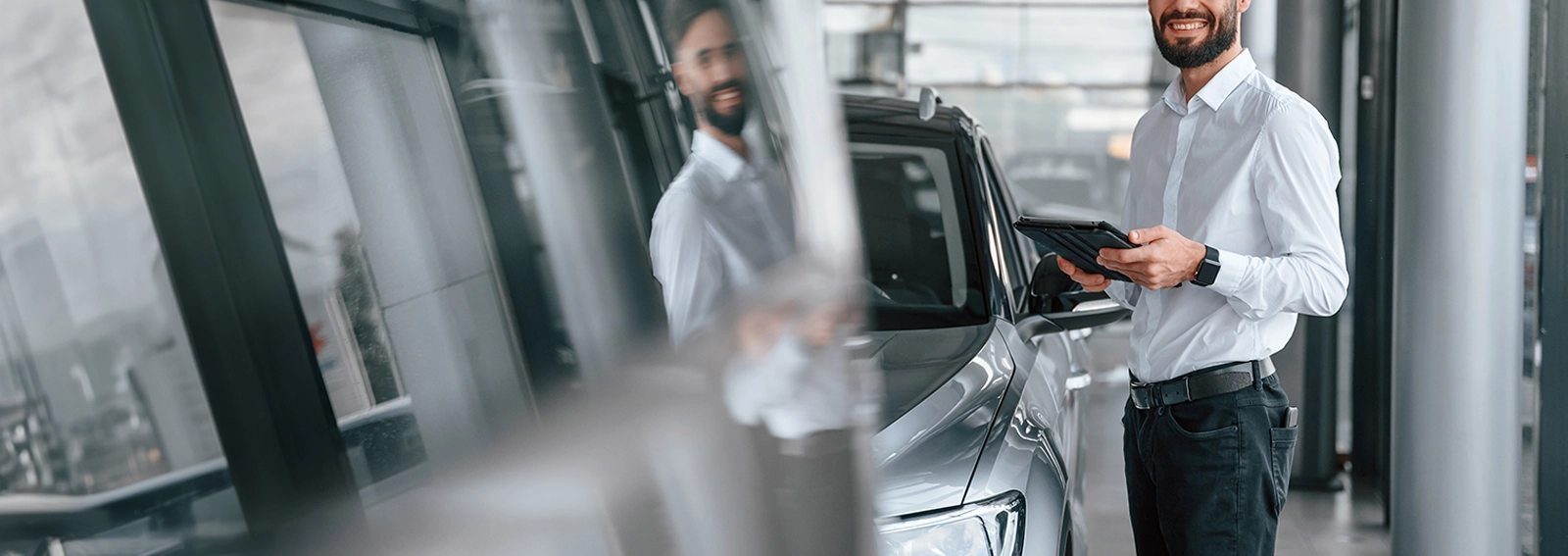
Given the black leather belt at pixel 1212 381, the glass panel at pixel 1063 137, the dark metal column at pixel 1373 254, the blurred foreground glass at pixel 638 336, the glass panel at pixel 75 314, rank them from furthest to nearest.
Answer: the glass panel at pixel 1063 137 < the dark metal column at pixel 1373 254 < the black leather belt at pixel 1212 381 < the blurred foreground glass at pixel 638 336 < the glass panel at pixel 75 314

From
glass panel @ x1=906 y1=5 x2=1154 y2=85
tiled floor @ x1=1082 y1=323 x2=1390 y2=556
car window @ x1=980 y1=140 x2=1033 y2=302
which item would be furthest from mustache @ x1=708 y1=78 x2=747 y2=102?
glass panel @ x1=906 y1=5 x2=1154 y2=85

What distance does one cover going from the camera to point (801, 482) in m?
0.84

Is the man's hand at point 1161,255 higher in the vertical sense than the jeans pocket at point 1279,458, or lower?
higher

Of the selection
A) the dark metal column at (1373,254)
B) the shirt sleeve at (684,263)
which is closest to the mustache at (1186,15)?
the shirt sleeve at (684,263)

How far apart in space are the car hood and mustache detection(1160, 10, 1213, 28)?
70 cm

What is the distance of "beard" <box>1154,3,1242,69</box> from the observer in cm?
194

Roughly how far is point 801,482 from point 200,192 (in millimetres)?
550

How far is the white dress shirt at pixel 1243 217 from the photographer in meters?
1.80

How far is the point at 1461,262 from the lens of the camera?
8.30 feet

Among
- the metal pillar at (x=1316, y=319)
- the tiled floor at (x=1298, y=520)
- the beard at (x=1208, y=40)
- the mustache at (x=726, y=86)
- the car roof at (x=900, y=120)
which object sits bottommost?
the tiled floor at (x=1298, y=520)

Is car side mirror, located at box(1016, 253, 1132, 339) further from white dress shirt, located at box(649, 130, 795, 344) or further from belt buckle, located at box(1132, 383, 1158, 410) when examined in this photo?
white dress shirt, located at box(649, 130, 795, 344)

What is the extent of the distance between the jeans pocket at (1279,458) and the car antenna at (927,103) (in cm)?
123

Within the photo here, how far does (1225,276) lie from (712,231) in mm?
1259

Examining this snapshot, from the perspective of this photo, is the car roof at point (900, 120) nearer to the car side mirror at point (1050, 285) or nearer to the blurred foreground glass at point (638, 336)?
the car side mirror at point (1050, 285)
